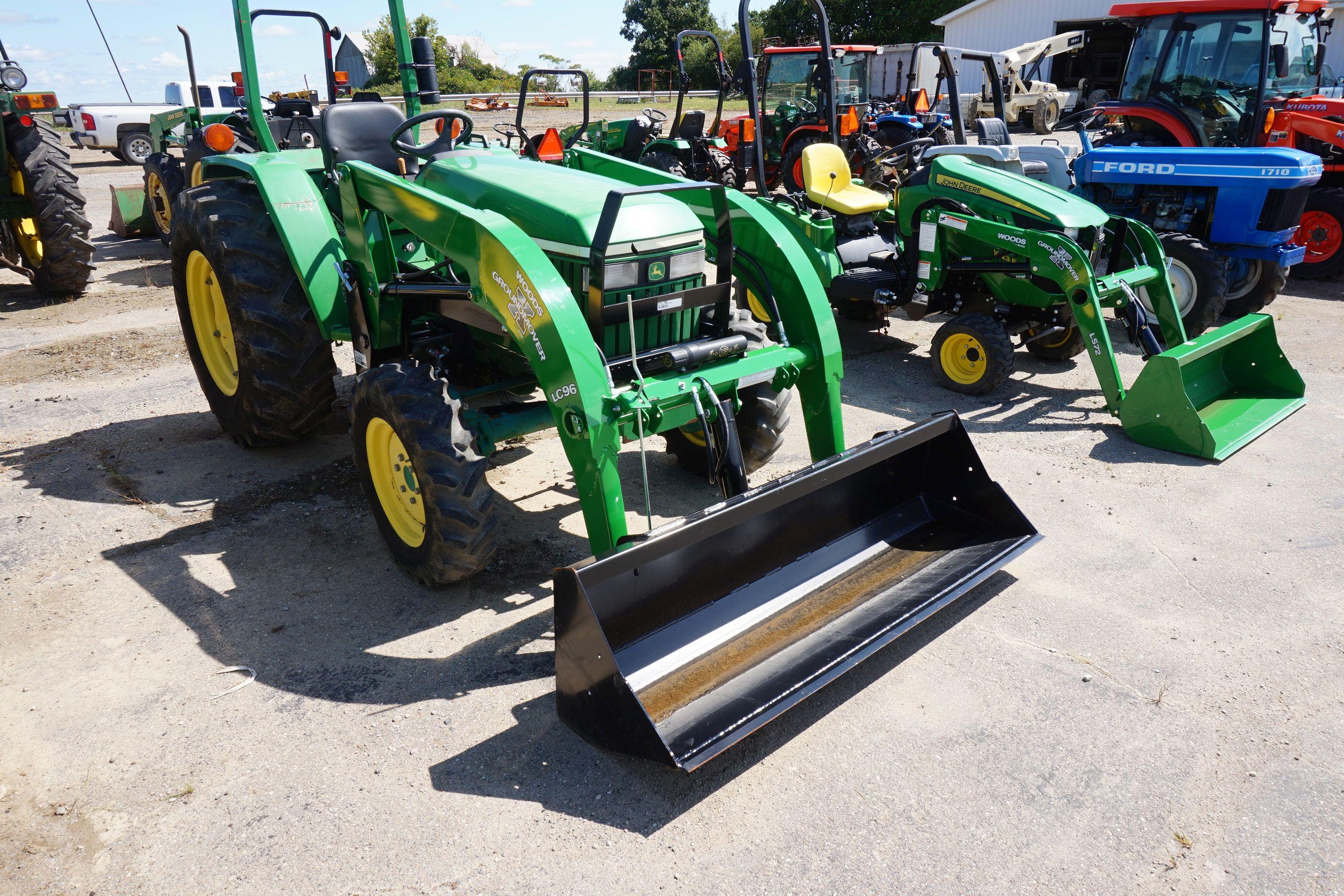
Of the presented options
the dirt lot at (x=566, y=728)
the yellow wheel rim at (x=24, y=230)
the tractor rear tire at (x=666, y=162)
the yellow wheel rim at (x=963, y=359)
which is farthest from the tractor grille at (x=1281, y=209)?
the yellow wheel rim at (x=24, y=230)

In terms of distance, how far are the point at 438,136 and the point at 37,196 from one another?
530 centimetres

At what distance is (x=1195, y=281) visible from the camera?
22.1 feet

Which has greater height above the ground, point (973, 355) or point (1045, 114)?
point (1045, 114)

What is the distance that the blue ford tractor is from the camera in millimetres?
6742

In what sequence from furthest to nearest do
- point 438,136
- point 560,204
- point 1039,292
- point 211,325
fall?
point 1039,292
point 211,325
point 438,136
point 560,204

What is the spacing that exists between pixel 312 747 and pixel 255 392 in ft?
6.90

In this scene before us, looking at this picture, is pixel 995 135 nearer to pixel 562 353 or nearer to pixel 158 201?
pixel 562 353

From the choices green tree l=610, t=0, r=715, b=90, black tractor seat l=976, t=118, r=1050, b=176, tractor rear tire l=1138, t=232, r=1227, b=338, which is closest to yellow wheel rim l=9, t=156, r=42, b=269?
black tractor seat l=976, t=118, r=1050, b=176

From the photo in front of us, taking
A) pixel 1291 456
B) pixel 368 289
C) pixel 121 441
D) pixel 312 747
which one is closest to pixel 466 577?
pixel 312 747

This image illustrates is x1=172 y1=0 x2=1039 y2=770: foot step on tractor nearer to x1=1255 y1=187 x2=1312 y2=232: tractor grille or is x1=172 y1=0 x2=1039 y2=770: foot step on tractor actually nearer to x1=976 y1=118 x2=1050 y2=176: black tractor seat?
x1=976 y1=118 x2=1050 y2=176: black tractor seat

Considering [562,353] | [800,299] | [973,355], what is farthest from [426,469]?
[973,355]

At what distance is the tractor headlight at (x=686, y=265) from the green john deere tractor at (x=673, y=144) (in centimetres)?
860

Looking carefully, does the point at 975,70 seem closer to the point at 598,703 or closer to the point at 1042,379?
the point at 1042,379

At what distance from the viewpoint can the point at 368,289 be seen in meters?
3.94
